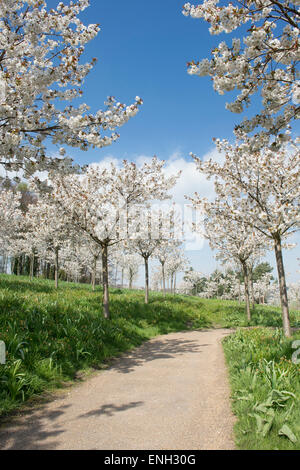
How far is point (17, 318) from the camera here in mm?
7438

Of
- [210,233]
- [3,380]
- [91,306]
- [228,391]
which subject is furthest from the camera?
[210,233]

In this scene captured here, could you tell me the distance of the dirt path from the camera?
3.72 meters

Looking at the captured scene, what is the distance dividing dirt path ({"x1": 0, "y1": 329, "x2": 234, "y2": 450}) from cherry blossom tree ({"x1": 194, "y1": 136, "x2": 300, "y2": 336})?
4713mm

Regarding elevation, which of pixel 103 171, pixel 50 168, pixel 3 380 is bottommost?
pixel 3 380

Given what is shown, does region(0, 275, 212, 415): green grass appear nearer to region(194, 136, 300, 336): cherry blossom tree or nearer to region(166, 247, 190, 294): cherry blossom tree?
region(194, 136, 300, 336): cherry blossom tree

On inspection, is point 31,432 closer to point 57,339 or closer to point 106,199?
point 57,339

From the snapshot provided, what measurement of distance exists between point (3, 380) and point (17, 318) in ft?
8.95

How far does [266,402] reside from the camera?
4109 mm

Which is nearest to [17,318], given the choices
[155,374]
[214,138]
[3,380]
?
[3,380]

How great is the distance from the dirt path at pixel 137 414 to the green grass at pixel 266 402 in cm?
26
